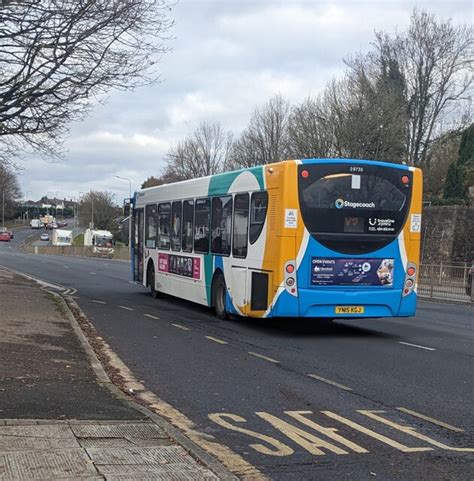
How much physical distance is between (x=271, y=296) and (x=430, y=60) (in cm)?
3885

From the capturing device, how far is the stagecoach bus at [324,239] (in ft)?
42.7

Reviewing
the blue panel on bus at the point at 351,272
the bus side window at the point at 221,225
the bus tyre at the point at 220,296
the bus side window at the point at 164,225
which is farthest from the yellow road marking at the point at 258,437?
the bus side window at the point at 164,225

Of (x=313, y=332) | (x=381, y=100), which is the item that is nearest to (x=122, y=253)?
(x=381, y=100)

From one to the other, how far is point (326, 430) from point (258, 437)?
0.75m

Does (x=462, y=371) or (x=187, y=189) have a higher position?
(x=187, y=189)

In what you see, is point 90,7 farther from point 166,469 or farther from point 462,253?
point 462,253

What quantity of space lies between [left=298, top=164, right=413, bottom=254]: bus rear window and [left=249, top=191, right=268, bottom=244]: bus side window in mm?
924

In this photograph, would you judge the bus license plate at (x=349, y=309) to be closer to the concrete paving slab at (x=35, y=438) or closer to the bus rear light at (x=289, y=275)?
the bus rear light at (x=289, y=275)

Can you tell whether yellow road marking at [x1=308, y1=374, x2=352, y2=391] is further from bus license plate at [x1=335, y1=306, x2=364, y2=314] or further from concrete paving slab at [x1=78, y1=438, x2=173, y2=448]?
bus license plate at [x1=335, y1=306, x2=364, y2=314]

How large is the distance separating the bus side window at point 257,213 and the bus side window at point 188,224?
12.3 feet

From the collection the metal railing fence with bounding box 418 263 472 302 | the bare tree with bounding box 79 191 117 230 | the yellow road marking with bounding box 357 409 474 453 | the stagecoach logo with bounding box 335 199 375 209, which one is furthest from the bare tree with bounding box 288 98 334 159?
the bare tree with bounding box 79 191 117 230

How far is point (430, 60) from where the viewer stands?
47.4 metres

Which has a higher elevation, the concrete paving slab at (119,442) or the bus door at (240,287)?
the bus door at (240,287)

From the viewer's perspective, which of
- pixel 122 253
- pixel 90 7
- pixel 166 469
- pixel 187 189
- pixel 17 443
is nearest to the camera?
pixel 166 469
